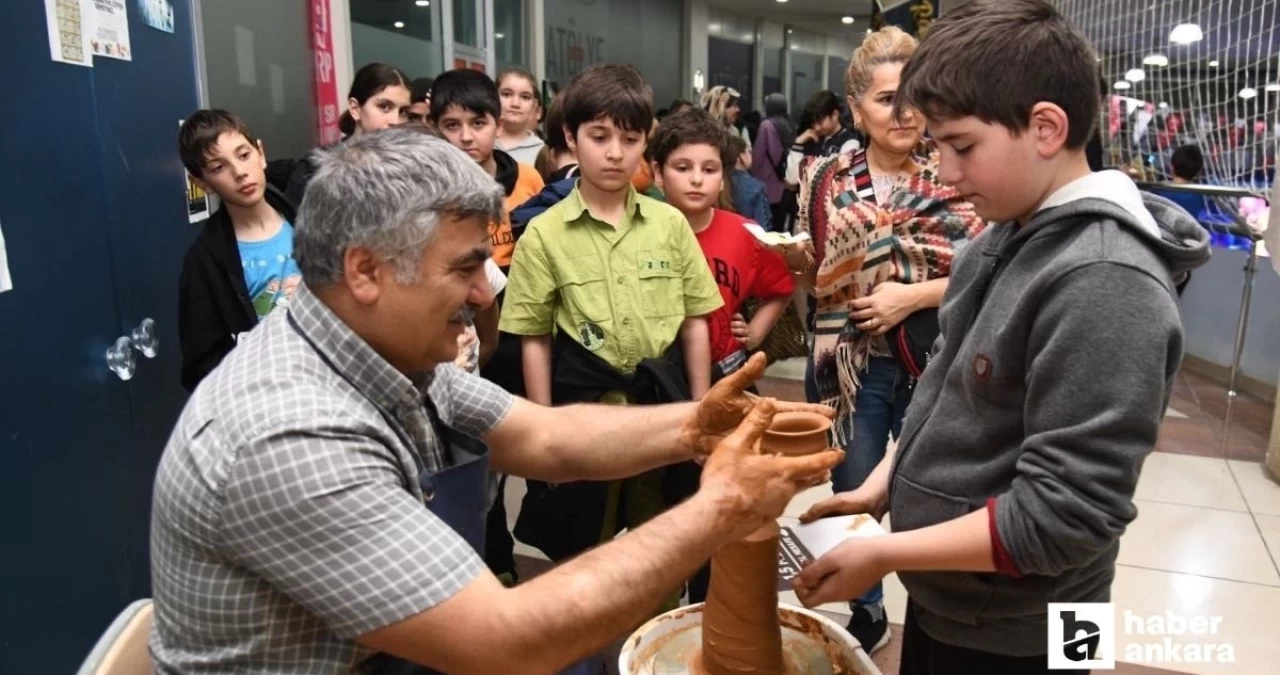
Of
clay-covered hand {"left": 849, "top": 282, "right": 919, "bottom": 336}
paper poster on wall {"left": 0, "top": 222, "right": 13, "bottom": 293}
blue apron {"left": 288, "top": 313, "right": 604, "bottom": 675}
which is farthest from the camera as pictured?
clay-covered hand {"left": 849, "top": 282, "right": 919, "bottom": 336}

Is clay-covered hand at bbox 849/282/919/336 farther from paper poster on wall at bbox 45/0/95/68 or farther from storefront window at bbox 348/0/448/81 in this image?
storefront window at bbox 348/0/448/81

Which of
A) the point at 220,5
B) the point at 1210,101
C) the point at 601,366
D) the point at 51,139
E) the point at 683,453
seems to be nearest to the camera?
the point at 683,453

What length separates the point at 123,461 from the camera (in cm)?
214

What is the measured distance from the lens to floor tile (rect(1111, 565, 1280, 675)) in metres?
2.37

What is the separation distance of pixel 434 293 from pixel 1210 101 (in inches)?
209

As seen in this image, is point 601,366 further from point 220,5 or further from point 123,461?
point 220,5

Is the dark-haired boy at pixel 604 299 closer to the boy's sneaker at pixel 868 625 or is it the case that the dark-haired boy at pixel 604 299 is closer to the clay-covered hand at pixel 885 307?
the clay-covered hand at pixel 885 307

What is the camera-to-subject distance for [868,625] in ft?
7.72

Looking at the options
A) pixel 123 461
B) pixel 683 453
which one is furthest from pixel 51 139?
pixel 683 453

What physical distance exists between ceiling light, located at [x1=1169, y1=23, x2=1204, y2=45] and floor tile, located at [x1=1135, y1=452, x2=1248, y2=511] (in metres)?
2.50

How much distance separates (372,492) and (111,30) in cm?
167

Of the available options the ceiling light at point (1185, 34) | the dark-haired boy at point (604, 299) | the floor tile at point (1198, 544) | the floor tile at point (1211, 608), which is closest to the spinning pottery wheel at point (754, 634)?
the dark-haired boy at point (604, 299)

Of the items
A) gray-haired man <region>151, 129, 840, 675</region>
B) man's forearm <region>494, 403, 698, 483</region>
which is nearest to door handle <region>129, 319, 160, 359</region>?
man's forearm <region>494, 403, 698, 483</region>

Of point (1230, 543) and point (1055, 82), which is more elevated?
point (1055, 82)
